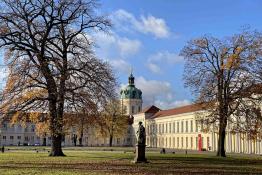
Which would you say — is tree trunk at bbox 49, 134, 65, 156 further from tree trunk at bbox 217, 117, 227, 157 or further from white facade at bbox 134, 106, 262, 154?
white facade at bbox 134, 106, 262, 154

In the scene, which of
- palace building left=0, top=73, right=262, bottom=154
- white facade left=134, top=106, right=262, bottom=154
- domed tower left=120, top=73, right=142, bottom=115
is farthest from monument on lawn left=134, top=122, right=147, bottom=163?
domed tower left=120, top=73, right=142, bottom=115

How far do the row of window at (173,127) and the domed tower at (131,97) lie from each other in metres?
19.4

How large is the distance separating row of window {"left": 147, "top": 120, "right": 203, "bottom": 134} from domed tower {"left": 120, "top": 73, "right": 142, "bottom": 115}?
63.8 ft

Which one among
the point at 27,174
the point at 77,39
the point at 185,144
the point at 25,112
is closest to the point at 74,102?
the point at 25,112

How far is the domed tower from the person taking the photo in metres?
165

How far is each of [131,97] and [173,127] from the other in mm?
43294

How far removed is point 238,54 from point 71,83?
18.0m

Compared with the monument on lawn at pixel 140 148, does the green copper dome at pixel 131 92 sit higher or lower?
higher

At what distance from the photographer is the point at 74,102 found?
126 feet

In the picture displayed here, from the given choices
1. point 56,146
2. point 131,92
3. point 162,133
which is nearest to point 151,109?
point 131,92

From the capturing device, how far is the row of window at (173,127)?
113m

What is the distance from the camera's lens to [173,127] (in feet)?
410

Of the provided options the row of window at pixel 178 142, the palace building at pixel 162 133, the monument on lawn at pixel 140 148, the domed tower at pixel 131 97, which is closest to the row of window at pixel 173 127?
the palace building at pixel 162 133

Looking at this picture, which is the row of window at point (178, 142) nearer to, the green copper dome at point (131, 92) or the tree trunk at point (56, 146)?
the green copper dome at point (131, 92)
